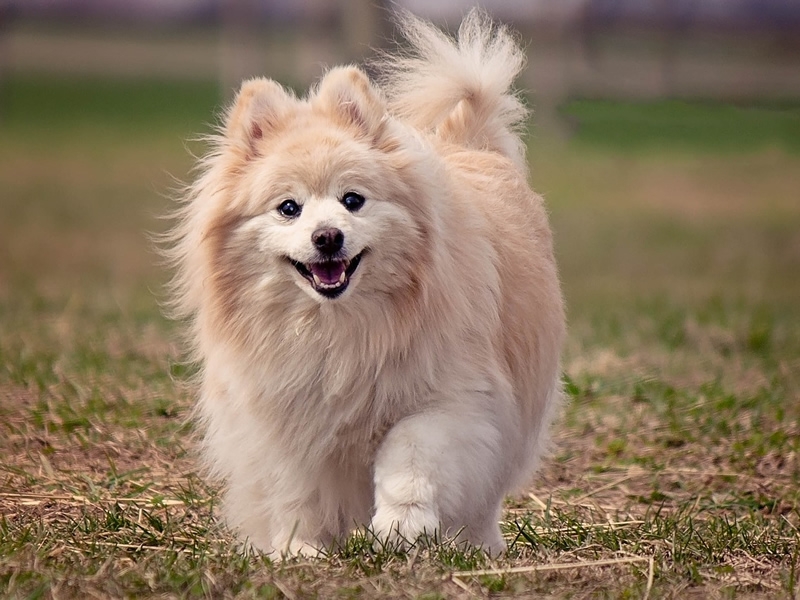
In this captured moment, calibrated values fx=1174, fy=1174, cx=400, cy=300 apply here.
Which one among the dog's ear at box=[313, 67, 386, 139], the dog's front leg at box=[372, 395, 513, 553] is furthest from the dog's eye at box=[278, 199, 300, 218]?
the dog's front leg at box=[372, 395, 513, 553]

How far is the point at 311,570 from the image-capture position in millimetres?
3594

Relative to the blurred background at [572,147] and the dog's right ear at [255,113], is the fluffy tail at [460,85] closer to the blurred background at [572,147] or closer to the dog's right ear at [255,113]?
the blurred background at [572,147]

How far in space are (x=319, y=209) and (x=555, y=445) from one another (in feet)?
7.91

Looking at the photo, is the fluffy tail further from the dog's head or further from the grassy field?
the grassy field

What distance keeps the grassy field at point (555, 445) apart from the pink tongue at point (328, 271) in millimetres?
897

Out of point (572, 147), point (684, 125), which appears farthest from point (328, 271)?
point (684, 125)

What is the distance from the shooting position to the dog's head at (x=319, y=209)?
4.00m

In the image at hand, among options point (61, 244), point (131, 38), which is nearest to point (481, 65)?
point (61, 244)

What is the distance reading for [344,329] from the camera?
13.4ft

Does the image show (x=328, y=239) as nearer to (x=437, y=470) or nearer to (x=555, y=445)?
(x=437, y=470)

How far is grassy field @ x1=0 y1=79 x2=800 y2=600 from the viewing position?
3582mm

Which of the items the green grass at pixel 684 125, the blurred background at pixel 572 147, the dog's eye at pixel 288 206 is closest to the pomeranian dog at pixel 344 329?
the dog's eye at pixel 288 206

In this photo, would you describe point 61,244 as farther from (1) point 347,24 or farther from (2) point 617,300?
(2) point 617,300

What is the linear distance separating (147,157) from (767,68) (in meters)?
19.7
